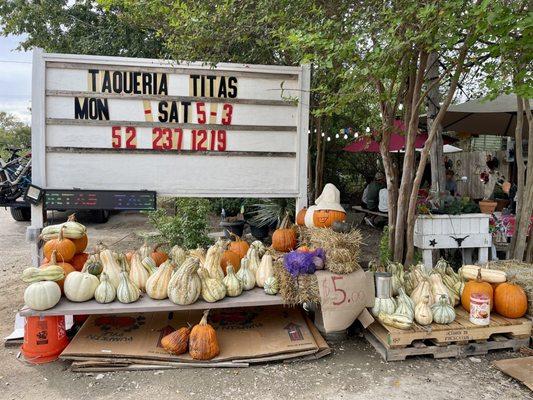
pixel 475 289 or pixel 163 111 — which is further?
pixel 163 111

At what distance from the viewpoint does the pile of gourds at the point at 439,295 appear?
3795 mm

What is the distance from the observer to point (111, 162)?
4.54 metres

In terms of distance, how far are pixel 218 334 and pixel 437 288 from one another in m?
2.23

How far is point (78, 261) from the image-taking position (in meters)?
4.27

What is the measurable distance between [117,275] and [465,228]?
449 cm

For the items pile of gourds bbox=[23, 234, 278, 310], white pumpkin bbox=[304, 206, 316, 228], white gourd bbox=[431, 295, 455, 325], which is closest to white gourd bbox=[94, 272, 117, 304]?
pile of gourds bbox=[23, 234, 278, 310]

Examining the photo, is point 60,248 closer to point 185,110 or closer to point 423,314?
point 185,110

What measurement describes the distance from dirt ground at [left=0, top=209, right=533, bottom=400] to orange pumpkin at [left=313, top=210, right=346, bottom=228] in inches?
53.3

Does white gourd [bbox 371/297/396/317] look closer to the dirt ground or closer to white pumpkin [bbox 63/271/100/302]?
the dirt ground

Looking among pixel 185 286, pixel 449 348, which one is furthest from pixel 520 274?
pixel 185 286

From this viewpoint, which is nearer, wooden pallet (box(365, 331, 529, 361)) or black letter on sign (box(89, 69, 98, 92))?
wooden pallet (box(365, 331, 529, 361))

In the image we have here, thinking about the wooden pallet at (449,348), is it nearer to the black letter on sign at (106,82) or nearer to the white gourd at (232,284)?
the white gourd at (232,284)

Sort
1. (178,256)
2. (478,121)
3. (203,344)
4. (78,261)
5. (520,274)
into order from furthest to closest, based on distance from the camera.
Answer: (478,121)
(178,256)
(520,274)
(78,261)
(203,344)

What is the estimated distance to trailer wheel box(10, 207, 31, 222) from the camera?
11234mm
